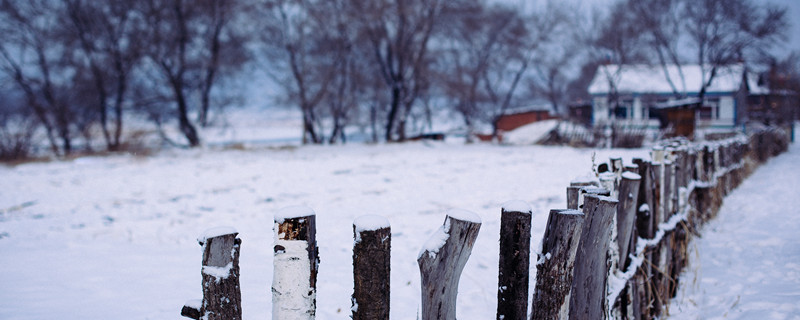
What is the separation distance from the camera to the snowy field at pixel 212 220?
3047 millimetres

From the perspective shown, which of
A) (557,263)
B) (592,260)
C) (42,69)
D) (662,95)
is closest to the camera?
(557,263)

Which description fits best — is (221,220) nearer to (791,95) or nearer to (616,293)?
(616,293)

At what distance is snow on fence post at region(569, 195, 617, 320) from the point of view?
2.03 m

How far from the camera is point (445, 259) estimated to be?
1587 millimetres

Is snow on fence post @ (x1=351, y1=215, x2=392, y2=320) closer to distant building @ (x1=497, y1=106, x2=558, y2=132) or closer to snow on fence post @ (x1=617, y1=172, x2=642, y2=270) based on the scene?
snow on fence post @ (x1=617, y1=172, x2=642, y2=270)

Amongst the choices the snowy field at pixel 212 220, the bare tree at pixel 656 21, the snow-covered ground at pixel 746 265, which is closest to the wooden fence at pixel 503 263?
the snow-covered ground at pixel 746 265

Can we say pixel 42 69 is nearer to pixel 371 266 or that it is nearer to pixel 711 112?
pixel 371 266

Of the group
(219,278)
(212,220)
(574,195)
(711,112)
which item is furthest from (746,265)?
(711,112)

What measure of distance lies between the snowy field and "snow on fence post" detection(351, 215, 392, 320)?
Answer: 1372mm

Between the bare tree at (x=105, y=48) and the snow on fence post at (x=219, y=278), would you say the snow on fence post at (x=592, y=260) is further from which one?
the bare tree at (x=105, y=48)

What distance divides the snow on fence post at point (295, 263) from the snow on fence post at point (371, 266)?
146 millimetres

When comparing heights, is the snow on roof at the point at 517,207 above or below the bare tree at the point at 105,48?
below

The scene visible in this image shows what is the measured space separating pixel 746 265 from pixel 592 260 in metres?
2.88

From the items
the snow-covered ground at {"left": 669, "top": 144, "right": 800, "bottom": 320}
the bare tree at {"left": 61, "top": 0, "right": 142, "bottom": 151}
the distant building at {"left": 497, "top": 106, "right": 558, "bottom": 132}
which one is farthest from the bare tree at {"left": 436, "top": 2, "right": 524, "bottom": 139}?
the snow-covered ground at {"left": 669, "top": 144, "right": 800, "bottom": 320}
